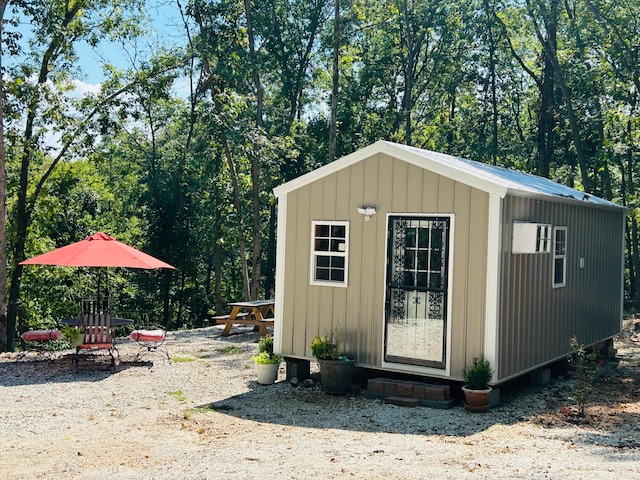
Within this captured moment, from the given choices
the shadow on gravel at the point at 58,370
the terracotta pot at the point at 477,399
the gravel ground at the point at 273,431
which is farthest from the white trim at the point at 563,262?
the shadow on gravel at the point at 58,370

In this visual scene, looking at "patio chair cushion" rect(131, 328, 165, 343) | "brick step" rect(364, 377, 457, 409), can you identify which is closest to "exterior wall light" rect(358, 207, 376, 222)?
"brick step" rect(364, 377, 457, 409)

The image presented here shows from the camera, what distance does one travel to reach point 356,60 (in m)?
24.2

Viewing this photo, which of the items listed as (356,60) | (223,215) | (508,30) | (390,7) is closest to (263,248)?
(223,215)

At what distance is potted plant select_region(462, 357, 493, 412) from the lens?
7.63 metres

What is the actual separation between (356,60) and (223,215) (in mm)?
7239

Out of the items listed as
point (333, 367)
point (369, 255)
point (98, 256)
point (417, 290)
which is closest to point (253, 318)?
point (98, 256)

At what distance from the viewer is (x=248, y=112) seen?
863 inches

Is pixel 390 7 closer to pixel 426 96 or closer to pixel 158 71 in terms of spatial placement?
pixel 426 96

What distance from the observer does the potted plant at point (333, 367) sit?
27.8 ft

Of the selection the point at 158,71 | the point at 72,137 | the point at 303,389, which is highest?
the point at 158,71

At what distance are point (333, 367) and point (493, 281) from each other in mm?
2223

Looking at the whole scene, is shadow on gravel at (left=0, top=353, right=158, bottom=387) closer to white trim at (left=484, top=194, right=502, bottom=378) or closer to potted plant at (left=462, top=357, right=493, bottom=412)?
potted plant at (left=462, top=357, right=493, bottom=412)

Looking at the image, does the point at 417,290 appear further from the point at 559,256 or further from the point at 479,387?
the point at 559,256

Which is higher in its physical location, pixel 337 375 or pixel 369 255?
pixel 369 255
